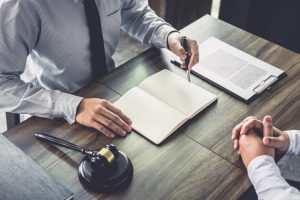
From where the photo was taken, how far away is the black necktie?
1546 mm

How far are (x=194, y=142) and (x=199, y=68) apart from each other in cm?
37

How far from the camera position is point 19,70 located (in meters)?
1.47

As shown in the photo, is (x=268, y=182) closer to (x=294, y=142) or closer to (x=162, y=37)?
(x=294, y=142)

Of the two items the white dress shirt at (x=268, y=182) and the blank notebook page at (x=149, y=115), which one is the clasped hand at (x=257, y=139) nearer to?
the white dress shirt at (x=268, y=182)

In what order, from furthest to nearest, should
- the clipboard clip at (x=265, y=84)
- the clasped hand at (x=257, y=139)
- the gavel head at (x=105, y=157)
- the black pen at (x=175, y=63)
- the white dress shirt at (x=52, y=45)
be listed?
the black pen at (x=175, y=63) < the clipboard clip at (x=265, y=84) < the white dress shirt at (x=52, y=45) < the clasped hand at (x=257, y=139) < the gavel head at (x=105, y=157)

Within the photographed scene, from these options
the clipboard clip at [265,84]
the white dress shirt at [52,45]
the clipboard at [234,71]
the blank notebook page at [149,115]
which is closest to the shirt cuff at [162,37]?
the white dress shirt at [52,45]

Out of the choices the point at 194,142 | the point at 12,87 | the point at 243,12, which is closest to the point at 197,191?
the point at 194,142

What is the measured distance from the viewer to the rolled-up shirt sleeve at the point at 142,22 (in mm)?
1750

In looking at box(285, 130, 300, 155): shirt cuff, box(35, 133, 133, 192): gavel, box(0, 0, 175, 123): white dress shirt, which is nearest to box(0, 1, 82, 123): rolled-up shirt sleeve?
box(0, 0, 175, 123): white dress shirt

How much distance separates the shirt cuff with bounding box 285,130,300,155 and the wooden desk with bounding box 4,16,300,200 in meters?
0.05

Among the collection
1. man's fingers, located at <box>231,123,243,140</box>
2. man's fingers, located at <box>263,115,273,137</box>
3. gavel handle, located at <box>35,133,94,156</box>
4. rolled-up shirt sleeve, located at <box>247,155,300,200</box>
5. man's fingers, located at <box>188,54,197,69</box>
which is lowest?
rolled-up shirt sleeve, located at <box>247,155,300,200</box>

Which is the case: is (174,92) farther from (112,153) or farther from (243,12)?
(243,12)

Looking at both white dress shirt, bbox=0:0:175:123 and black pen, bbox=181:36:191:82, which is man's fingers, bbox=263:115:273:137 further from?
white dress shirt, bbox=0:0:175:123

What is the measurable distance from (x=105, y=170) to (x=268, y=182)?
46 centimetres
